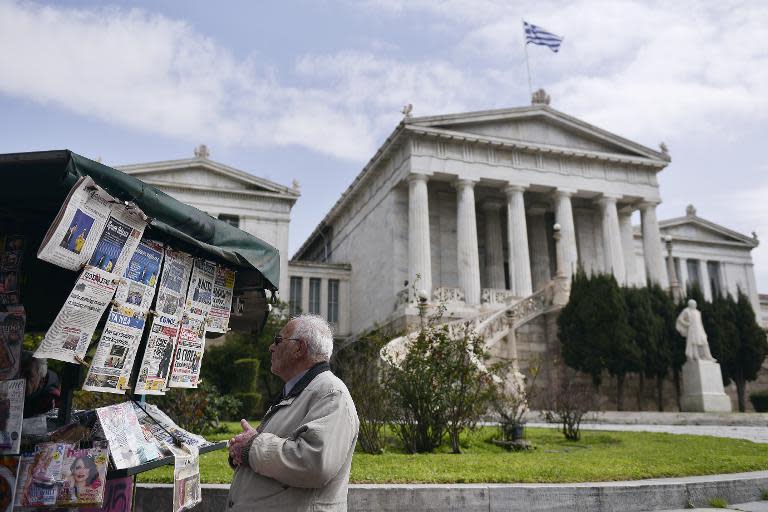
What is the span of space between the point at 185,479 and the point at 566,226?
31.3 meters

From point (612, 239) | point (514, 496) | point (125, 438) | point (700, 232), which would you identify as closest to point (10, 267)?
point (125, 438)

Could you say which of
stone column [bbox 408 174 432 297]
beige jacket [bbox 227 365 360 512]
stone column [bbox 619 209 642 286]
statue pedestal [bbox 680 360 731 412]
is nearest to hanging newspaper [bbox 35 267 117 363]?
beige jacket [bbox 227 365 360 512]

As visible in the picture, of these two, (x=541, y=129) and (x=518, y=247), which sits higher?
(x=541, y=129)

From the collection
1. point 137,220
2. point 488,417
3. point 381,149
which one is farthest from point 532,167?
point 137,220

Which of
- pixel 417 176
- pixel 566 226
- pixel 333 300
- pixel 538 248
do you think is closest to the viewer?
pixel 417 176

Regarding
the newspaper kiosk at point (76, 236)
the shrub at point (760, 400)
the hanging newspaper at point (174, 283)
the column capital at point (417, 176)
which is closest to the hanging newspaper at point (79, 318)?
the newspaper kiosk at point (76, 236)

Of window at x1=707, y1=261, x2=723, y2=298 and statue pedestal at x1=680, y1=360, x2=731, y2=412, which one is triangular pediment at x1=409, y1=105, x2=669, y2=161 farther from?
window at x1=707, y1=261, x2=723, y2=298

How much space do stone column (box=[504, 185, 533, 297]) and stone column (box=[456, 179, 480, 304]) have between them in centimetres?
206

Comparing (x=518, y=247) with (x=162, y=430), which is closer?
(x=162, y=430)

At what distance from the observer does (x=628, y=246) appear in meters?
37.2

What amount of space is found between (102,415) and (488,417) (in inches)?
391

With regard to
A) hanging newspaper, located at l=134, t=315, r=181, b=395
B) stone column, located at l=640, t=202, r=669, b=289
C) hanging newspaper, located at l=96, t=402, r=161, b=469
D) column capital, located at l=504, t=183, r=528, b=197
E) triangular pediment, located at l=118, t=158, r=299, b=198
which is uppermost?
triangular pediment, located at l=118, t=158, r=299, b=198

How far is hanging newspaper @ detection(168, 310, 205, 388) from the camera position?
15.7 feet

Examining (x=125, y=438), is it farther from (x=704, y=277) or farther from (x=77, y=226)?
(x=704, y=277)
